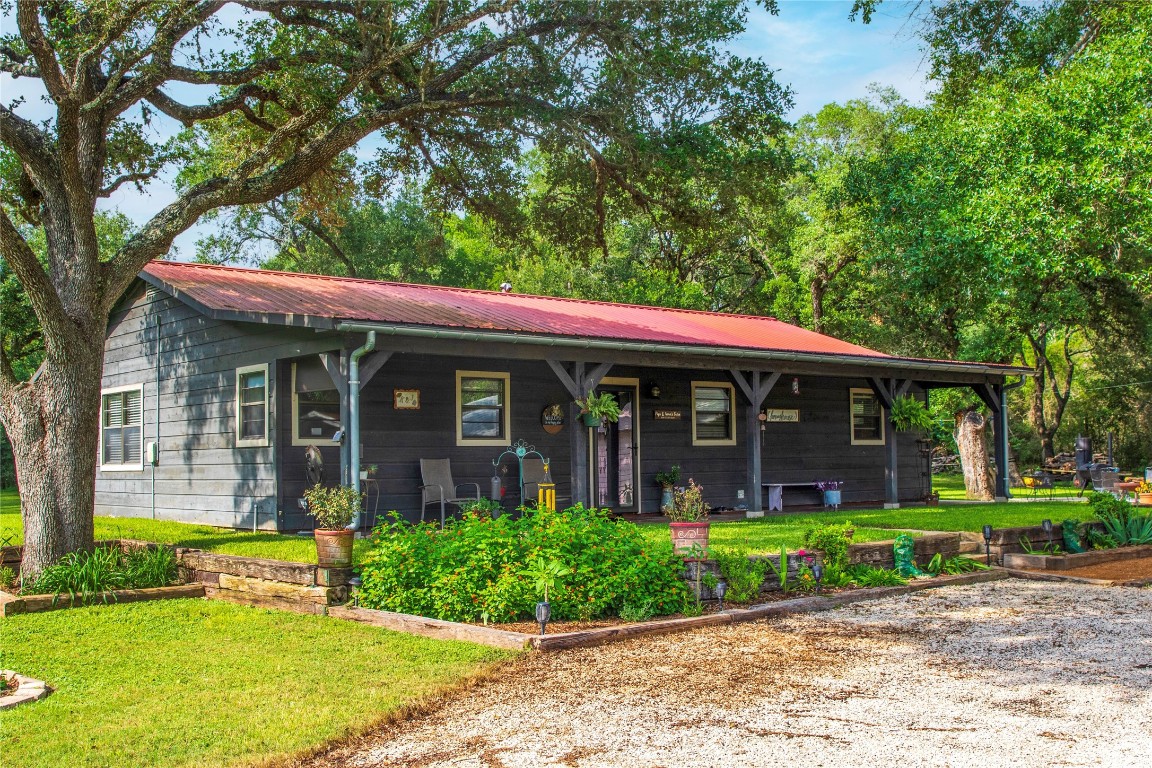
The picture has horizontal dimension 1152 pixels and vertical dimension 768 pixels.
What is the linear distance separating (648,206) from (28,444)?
834 centimetres

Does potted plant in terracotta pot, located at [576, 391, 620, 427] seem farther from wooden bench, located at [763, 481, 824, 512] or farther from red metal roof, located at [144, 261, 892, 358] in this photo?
wooden bench, located at [763, 481, 824, 512]

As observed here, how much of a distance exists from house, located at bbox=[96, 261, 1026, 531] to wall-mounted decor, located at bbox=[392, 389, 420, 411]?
2cm

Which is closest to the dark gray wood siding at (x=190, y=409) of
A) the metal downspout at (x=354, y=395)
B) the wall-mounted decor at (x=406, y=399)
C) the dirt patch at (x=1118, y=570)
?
the metal downspout at (x=354, y=395)

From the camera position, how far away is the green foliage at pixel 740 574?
816 cm

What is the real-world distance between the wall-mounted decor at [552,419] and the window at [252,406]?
3.79m

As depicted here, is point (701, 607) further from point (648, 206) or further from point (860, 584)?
point (648, 206)

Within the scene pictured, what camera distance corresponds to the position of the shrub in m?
7.18

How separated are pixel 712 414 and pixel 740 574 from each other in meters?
7.75

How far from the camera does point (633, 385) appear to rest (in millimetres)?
14797

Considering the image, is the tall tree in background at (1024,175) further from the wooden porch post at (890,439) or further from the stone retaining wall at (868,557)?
the stone retaining wall at (868,557)

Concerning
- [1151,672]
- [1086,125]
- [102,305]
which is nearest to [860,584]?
[1151,672]

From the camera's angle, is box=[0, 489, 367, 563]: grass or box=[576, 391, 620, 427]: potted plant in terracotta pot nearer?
box=[0, 489, 367, 563]: grass

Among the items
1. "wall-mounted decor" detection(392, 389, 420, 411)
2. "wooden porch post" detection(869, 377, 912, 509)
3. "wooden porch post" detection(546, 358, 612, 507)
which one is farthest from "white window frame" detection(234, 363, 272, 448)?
"wooden porch post" detection(869, 377, 912, 509)

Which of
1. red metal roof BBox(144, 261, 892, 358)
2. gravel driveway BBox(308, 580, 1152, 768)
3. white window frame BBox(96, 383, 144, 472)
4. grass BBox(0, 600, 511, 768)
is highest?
red metal roof BBox(144, 261, 892, 358)
